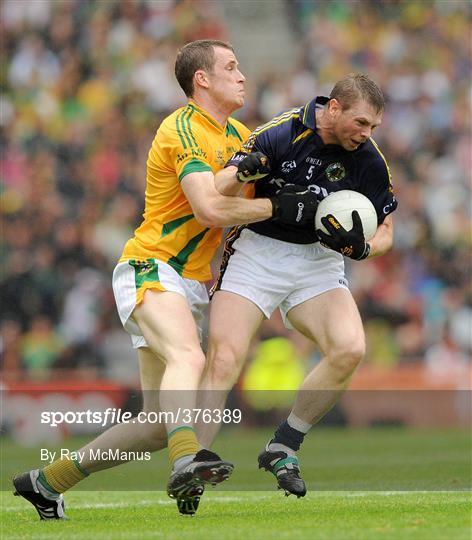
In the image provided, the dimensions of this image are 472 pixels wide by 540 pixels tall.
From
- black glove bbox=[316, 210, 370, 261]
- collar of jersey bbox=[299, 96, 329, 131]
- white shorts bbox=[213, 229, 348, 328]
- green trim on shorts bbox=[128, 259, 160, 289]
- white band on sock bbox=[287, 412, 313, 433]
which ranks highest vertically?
collar of jersey bbox=[299, 96, 329, 131]

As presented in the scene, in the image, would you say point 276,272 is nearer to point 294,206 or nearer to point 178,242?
point 294,206

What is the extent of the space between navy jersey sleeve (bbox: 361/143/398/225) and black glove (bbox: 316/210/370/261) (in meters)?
0.38

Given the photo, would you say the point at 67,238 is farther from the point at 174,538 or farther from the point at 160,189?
the point at 174,538

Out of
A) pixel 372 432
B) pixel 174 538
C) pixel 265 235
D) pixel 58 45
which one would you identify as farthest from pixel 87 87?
pixel 174 538

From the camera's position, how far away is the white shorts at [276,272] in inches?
279

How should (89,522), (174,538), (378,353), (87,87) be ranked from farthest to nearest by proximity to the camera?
1. (87,87)
2. (378,353)
3. (89,522)
4. (174,538)

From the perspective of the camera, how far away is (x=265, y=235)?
23.8 feet

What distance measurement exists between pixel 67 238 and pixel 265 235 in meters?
9.48

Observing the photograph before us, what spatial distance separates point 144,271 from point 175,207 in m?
0.41

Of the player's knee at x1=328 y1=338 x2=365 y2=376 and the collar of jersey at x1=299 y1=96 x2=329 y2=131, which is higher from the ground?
the collar of jersey at x1=299 y1=96 x2=329 y2=131

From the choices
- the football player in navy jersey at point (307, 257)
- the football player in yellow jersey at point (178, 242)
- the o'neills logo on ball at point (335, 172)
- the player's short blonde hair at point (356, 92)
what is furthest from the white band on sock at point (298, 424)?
the player's short blonde hair at point (356, 92)

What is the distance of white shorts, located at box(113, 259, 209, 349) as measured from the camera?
6781mm

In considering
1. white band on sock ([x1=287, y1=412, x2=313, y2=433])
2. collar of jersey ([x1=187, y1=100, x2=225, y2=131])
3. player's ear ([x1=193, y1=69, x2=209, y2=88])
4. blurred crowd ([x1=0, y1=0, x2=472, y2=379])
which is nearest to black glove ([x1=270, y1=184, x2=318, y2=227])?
collar of jersey ([x1=187, y1=100, x2=225, y2=131])

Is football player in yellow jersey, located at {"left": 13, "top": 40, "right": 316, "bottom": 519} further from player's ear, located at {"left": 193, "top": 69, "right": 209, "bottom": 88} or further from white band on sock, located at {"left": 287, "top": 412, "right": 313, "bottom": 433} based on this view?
white band on sock, located at {"left": 287, "top": 412, "right": 313, "bottom": 433}
